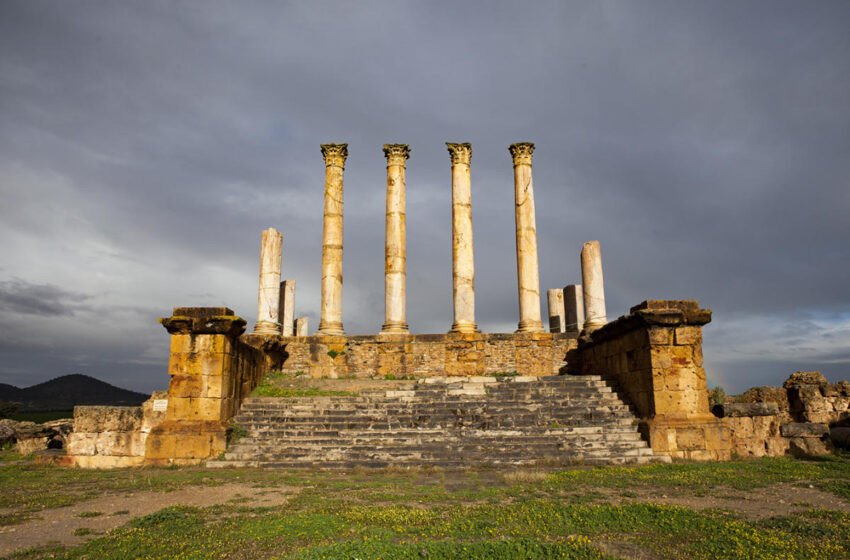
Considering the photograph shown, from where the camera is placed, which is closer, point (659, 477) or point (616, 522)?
point (616, 522)

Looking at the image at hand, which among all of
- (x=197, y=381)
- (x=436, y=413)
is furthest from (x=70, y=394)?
(x=436, y=413)

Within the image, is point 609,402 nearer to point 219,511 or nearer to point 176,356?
point 219,511

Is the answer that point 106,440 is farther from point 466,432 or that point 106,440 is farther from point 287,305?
point 287,305

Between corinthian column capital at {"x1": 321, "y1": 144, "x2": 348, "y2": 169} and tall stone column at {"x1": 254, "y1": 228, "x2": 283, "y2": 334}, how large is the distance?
3.88 metres

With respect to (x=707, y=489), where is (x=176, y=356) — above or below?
above

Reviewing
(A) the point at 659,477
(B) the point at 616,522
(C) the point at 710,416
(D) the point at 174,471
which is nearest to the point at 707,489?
(A) the point at 659,477

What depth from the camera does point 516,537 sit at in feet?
17.6

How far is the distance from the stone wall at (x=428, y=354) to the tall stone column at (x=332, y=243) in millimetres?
1094

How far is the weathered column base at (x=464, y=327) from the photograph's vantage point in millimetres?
19469

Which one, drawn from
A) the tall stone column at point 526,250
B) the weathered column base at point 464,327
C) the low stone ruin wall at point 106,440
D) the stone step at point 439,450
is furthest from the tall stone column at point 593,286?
the low stone ruin wall at point 106,440

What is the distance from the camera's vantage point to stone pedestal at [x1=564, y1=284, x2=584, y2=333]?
977 inches

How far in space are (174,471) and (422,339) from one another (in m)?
10.1

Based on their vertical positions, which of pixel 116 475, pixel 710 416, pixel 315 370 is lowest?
pixel 116 475

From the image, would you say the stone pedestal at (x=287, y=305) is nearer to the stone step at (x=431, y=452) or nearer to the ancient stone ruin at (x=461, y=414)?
the ancient stone ruin at (x=461, y=414)
